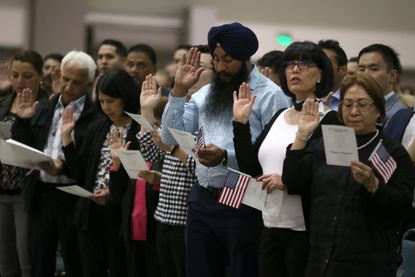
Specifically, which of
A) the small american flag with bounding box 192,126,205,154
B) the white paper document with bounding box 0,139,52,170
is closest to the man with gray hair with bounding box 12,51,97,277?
the white paper document with bounding box 0,139,52,170

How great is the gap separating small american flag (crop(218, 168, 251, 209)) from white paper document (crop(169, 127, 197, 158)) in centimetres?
32

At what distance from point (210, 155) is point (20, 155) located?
175cm

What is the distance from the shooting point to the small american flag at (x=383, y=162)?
12.0ft

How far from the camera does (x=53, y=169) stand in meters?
5.79

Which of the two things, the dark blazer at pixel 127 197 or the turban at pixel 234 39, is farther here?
the dark blazer at pixel 127 197

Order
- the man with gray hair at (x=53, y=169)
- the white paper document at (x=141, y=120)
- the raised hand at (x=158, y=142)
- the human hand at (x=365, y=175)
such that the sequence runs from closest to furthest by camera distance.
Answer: the human hand at (x=365, y=175)
the white paper document at (x=141, y=120)
the raised hand at (x=158, y=142)
the man with gray hair at (x=53, y=169)

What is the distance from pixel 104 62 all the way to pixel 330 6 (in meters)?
6.44

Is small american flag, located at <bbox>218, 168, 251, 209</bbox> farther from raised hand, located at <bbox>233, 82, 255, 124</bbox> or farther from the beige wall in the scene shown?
the beige wall

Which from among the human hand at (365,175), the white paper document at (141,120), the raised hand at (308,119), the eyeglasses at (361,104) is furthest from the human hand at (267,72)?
the human hand at (365,175)

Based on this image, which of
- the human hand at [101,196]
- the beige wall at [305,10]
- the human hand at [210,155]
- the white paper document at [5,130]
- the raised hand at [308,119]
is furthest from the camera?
the beige wall at [305,10]

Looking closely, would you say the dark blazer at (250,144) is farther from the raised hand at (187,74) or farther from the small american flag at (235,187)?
the raised hand at (187,74)

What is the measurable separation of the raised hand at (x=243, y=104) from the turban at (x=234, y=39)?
0.24 meters

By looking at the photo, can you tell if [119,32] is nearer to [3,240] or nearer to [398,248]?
[3,240]

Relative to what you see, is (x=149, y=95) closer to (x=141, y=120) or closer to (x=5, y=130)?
(x=141, y=120)
